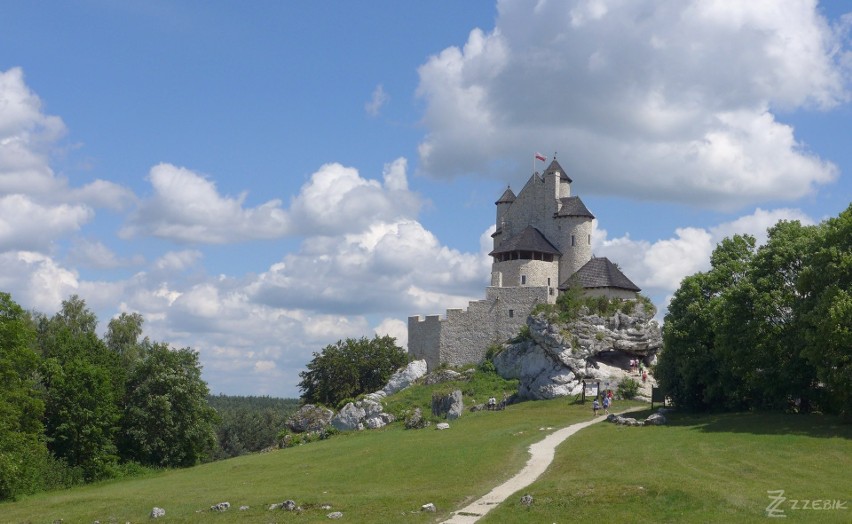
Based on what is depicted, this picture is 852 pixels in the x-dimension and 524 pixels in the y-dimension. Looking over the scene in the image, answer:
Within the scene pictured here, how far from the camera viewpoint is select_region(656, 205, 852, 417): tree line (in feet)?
131

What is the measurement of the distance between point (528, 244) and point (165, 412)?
31.2m

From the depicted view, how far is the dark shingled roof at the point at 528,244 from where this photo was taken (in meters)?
72.4

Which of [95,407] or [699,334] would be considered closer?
[699,334]

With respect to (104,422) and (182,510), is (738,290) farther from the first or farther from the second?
(104,422)

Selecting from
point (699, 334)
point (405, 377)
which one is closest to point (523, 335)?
point (405, 377)

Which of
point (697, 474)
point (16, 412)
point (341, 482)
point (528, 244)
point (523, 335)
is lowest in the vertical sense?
point (341, 482)

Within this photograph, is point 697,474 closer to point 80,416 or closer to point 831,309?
point 831,309

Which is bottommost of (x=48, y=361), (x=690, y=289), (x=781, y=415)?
(x=781, y=415)

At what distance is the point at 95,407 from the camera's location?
184 ft

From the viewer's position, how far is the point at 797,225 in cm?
4859

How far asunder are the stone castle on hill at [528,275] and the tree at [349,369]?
2.78 m

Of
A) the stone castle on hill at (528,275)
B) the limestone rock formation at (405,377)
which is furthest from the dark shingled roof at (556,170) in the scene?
the limestone rock formation at (405,377)

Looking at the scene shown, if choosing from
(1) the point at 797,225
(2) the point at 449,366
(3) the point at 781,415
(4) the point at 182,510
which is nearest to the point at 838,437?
(3) the point at 781,415

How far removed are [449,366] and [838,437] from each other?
1572 inches
